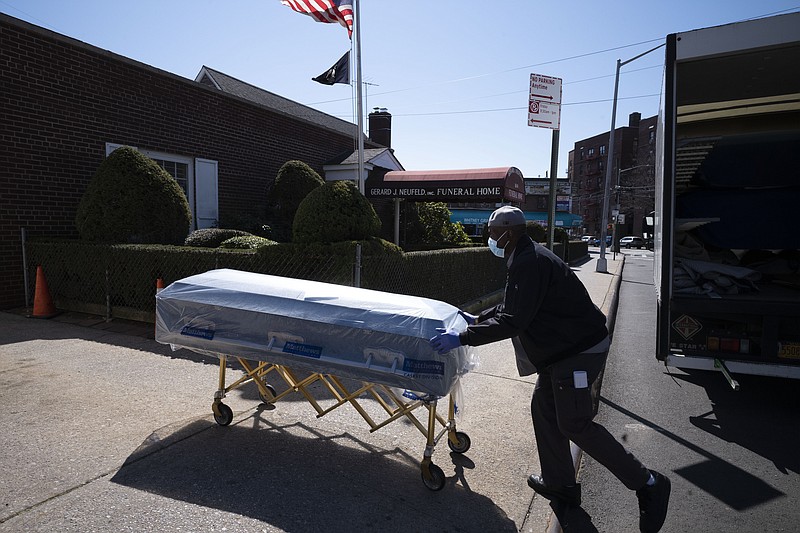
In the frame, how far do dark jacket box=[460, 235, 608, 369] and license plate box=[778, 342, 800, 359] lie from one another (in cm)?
250

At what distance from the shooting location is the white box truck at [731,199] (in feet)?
13.8

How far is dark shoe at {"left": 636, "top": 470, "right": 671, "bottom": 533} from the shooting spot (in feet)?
8.89

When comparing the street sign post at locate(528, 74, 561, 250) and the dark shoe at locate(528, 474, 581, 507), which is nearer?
the dark shoe at locate(528, 474, 581, 507)

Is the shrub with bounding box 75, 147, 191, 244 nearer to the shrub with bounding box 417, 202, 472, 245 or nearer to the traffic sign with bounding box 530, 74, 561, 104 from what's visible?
the traffic sign with bounding box 530, 74, 561, 104

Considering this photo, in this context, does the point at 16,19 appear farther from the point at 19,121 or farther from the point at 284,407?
the point at 284,407

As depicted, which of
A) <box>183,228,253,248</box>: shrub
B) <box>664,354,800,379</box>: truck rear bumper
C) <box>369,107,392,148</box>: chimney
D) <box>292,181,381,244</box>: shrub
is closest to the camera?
<box>664,354,800,379</box>: truck rear bumper

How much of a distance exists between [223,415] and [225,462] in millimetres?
565

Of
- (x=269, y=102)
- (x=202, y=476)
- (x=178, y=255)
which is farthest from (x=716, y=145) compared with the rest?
(x=269, y=102)

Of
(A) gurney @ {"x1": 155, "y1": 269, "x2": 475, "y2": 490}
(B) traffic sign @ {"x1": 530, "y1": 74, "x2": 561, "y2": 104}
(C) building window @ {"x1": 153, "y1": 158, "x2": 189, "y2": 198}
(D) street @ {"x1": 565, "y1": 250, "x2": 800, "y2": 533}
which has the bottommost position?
(D) street @ {"x1": 565, "y1": 250, "x2": 800, "y2": 533}

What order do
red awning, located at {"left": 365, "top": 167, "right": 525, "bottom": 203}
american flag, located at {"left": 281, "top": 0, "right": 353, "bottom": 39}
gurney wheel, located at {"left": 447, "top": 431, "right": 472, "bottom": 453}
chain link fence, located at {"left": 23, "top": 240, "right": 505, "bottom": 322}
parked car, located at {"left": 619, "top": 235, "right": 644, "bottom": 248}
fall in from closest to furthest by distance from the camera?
gurney wheel, located at {"left": 447, "top": 431, "right": 472, "bottom": 453} → chain link fence, located at {"left": 23, "top": 240, "right": 505, "bottom": 322} → american flag, located at {"left": 281, "top": 0, "right": 353, "bottom": 39} → red awning, located at {"left": 365, "top": 167, "right": 525, "bottom": 203} → parked car, located at {"left": 619, "top": 235, "right": 644, "bottom": 248}

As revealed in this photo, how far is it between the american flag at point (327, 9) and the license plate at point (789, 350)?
8.89 meters

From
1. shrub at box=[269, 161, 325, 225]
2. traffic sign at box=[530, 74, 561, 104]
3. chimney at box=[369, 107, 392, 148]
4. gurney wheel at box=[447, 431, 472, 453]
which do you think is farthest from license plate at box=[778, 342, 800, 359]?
chimney at box=[369, 107, 392, 148]

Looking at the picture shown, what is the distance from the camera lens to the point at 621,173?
53.2 metres

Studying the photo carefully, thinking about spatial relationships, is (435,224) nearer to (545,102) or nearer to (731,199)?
(545,102)
